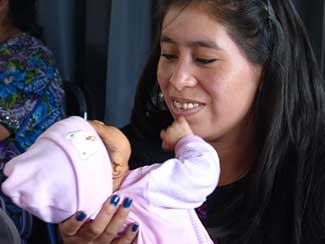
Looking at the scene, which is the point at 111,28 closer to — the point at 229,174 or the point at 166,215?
the point at 229,174

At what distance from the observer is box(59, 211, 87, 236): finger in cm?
103

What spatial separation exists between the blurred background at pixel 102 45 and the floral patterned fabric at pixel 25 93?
0.16 meters

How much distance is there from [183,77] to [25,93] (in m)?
0.94

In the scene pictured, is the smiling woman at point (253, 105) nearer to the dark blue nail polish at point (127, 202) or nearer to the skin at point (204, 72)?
the skin at point (204, 72)

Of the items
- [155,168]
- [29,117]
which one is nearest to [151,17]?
[29,117]

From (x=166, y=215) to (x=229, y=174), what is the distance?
15.7 inches

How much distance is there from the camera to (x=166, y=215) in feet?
3.50

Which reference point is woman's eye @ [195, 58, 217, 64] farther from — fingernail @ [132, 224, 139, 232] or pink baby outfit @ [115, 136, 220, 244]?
fingernail @ [132, 224, 139, 232]

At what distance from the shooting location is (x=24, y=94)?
6.62 ft

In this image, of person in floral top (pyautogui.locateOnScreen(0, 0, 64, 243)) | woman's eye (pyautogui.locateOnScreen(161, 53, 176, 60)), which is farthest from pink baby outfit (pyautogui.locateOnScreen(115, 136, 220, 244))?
person in floral top (pyautogui.locateOnScreen(0, 0, 64, 243))

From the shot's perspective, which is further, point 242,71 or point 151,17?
point 151,17

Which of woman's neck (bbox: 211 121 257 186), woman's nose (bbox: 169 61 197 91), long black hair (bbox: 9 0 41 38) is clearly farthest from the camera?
long black hair (bbox: 9 0 41 38)

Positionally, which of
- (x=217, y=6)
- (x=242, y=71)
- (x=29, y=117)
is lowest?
(x=29, y=117)

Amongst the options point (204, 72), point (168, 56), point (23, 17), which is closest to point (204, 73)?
point (204, 72)
